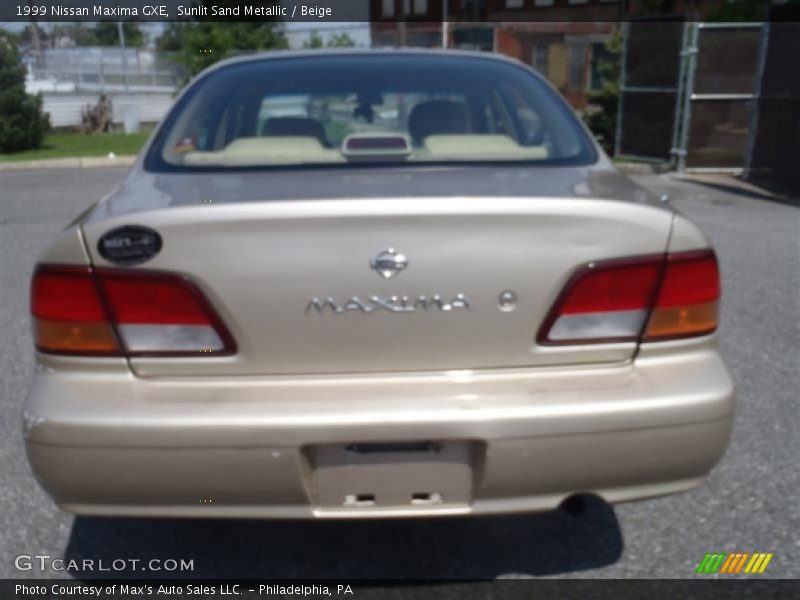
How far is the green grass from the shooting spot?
1514 centimetres

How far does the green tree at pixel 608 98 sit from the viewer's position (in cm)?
1405

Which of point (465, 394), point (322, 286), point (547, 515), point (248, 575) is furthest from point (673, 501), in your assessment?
point (322, 286)

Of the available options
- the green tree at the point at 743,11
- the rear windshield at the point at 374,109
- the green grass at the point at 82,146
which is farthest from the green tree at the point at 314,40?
the rear windshield at the point at 374,109

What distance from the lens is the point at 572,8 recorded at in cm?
2834

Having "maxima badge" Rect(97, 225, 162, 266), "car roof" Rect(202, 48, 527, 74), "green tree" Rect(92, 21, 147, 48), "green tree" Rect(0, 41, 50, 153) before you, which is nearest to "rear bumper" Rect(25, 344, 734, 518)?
"maxima badge" Rect(97, 225, 162, 266)

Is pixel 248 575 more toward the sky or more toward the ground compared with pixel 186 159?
more toward the ground

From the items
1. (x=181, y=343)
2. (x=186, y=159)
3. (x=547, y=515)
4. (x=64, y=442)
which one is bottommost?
(x=547, y=515)

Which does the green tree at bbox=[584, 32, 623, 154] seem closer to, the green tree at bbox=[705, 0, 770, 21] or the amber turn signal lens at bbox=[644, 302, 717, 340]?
the green tree at bbox=[705, 0, 770, 21]

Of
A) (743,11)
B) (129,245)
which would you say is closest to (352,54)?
(129,245)

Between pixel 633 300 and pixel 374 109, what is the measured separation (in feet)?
5.75

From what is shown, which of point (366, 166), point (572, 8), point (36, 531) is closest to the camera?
Result: point (366, 166)

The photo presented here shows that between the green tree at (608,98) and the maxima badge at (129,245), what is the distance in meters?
13.0

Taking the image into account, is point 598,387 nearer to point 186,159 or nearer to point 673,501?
point 673,501

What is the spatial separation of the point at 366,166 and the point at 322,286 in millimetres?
558
